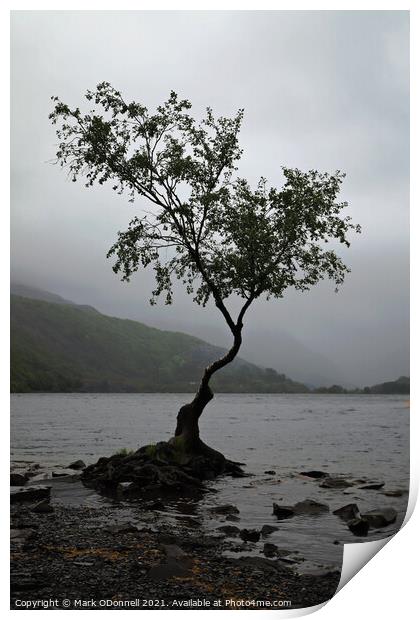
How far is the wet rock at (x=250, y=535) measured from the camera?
43.4 ft

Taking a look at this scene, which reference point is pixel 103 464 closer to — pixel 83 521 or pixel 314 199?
pixel 83 521

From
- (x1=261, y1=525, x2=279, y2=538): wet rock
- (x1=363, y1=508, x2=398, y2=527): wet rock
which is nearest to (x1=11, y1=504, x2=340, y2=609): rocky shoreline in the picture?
(x1=261, y1=525, x2=279, y2=538): wet rock

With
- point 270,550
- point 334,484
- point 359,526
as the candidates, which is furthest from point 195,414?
point 270,550

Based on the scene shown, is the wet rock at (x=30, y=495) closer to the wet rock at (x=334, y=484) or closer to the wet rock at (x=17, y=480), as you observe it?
the wet rock at (x=17, y=480)

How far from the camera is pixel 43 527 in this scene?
13.4 m

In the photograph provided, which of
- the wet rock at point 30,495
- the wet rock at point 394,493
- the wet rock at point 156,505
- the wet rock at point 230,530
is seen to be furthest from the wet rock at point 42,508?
the wet rock at point 394,493

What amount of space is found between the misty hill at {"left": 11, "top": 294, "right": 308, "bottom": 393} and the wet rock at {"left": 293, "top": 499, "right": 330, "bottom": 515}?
606cm

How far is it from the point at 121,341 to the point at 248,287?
11680 mm

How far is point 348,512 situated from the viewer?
16.0 meters

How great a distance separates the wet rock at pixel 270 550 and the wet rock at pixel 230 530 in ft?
3.44

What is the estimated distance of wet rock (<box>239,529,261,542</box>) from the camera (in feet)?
43.4

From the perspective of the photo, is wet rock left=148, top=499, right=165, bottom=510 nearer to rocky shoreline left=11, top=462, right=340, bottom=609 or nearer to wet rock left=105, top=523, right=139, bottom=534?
wet rock left=105, top=523, right=139, bottom=534
